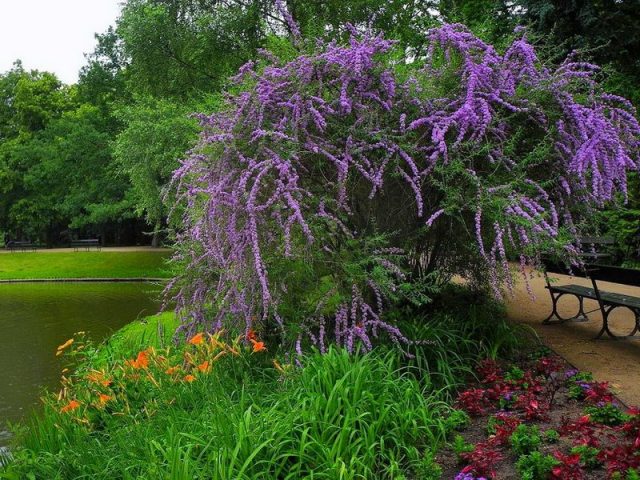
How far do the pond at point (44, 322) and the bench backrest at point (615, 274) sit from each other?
436 cm

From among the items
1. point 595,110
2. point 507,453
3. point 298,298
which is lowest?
point 507,453

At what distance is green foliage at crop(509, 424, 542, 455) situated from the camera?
3.23m

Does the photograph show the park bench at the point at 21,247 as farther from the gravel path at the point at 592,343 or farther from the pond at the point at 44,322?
the gravel path at the point at 592,343

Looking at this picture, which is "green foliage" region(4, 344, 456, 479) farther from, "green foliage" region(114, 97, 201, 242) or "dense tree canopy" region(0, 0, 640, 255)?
"green foliage" region(114, 97, 201, 242)

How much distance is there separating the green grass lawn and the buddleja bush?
19.4 m

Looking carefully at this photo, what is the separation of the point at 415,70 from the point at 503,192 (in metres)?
1.38

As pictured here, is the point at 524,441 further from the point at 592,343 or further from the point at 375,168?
the point at 592,343

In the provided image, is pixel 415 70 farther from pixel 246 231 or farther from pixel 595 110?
pixel 246 231

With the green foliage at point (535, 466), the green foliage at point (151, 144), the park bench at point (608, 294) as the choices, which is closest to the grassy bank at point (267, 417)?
the green foliage at point (535, 466)

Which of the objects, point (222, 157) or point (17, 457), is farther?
point (222, 157)

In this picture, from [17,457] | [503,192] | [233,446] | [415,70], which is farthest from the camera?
[415,70]

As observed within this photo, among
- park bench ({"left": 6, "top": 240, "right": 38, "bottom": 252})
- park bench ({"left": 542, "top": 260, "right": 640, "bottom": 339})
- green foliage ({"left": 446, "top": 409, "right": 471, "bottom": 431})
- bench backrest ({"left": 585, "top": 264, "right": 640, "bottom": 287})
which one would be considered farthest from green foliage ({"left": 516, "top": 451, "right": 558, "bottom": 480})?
park bench ({"left": 6, "top": 240, "right": 38, "bottom": 252})

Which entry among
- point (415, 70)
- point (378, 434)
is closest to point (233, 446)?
point (378, 434)

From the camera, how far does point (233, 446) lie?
3.20m
